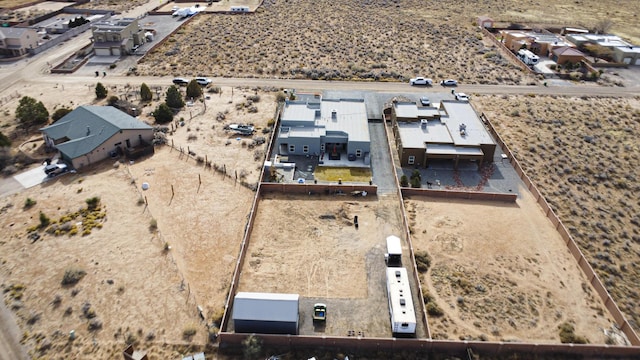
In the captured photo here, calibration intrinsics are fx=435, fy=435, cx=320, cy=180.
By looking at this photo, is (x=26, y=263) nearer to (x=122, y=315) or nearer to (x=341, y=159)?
(x=122, y=315)

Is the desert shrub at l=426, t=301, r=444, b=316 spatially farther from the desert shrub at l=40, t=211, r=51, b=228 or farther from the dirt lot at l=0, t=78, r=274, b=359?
the desert shrub at l=40, t=211, r=51, b=228

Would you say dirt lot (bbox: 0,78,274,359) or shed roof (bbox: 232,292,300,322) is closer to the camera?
shed roof (bbox: 232,292,300,322)

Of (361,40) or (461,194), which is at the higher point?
(361,40)

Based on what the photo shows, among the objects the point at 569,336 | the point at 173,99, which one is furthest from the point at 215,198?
the point at 569,336

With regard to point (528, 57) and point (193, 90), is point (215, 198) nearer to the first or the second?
point (193, 90)

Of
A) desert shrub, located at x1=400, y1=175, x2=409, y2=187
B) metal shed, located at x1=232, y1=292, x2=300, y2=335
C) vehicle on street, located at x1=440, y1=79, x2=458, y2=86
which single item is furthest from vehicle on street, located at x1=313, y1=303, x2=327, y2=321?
vehicle on street, located at x1=440, y1=79, x2=458, y2=86
